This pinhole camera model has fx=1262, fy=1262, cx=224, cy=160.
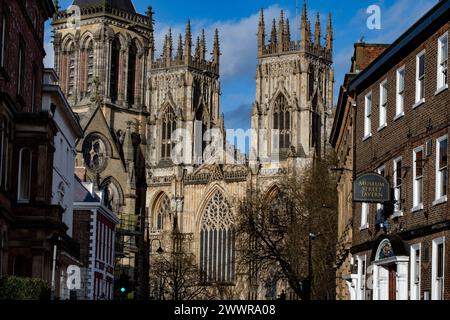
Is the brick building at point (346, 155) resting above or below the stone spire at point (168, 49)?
below

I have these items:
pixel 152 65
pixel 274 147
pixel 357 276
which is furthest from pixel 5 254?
pixel 152 65

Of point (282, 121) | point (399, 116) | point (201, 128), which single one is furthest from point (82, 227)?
point (201, 128)

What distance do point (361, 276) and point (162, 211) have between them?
95.4 m

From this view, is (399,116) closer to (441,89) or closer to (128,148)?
(441,89)

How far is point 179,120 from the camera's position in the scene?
13938cm

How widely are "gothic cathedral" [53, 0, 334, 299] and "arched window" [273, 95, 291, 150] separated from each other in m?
0.11

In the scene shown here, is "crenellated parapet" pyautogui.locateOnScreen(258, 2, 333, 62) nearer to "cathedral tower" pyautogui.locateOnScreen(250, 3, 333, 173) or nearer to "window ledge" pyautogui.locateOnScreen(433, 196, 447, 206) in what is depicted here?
"cathedral tower" pyautogui.locateOnScreen(250, 3, 333, 173)

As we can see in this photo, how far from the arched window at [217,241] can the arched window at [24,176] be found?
87.9 metres

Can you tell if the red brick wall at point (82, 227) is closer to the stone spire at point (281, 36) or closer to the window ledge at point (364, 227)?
the window ledge at point (364, 227)

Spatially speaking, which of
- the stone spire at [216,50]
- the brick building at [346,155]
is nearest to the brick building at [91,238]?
the brick building at [346,155]

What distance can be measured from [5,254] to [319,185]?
122 feet

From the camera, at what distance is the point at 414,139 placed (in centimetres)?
3341

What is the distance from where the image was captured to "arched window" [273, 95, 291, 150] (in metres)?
133

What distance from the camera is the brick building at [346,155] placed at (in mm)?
46125
